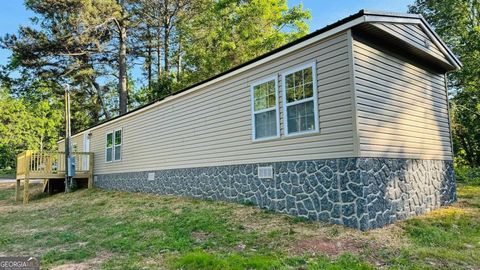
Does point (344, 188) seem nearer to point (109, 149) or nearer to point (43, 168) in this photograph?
point (109, 149)

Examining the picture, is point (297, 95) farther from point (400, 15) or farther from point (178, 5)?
point (178, 5)

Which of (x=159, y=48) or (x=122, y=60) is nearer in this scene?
(x=122, y=60)

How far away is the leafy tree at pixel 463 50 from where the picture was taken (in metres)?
16.0

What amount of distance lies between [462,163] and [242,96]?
1716 centimetres

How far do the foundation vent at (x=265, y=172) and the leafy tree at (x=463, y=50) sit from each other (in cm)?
1308

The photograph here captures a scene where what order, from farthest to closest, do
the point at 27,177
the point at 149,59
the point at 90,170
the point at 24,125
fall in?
the point at 24,125 < the point at 149,59 < the point at 90,170 < the point at 27,177

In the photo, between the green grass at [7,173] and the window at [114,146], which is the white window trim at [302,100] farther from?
the green grass at [7,173]

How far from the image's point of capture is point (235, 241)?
5.48 m

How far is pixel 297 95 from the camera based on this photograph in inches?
273

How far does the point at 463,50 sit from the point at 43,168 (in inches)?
738

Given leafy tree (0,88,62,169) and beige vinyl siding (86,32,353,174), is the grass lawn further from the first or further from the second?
leafy tree (0,88,62,169)

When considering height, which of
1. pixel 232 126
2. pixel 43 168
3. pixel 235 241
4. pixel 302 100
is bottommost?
pixel 235 241

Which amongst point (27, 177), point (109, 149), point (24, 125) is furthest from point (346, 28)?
point (24, 125)

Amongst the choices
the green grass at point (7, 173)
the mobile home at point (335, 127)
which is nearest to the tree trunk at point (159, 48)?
the mobile home at point (335, 127)
